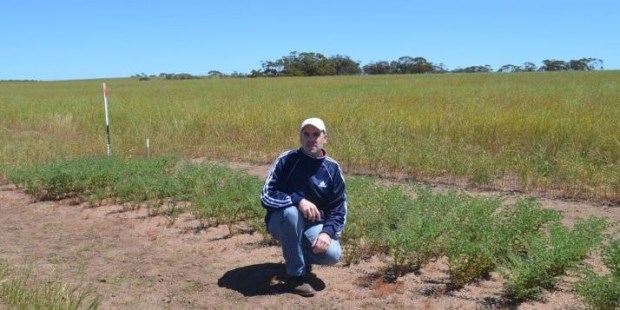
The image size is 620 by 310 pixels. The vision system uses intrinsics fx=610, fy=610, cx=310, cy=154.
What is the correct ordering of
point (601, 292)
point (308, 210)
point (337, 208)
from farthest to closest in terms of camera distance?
1. point (337, 208)
2. point (308, 210)
3. point (601, 292)

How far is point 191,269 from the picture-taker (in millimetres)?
5316

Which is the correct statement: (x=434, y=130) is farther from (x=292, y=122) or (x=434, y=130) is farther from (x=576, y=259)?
(x=576, y=259)

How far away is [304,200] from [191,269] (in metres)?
1.46

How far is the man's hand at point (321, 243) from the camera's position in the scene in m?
4.45

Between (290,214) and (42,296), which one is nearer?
(42,296)

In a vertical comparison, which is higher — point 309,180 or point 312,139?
point 312,139

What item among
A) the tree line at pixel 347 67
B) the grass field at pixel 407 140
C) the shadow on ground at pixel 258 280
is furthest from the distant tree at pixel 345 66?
the shadow on ground at pixel 258 280

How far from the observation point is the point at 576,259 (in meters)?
4.56

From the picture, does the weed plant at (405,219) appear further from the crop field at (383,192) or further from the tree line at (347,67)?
the tree line at (347,67)

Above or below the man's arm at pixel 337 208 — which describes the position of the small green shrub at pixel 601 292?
below

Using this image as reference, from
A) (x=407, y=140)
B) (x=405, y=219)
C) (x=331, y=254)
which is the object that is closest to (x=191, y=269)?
(x=331, y=254)

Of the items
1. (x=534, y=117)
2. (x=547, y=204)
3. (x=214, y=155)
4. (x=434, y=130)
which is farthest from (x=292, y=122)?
(x=547, y=204)

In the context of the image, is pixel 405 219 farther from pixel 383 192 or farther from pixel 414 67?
pixel 414 67

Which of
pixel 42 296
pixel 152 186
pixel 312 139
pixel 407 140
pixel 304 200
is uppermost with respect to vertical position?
pixel 312 139
